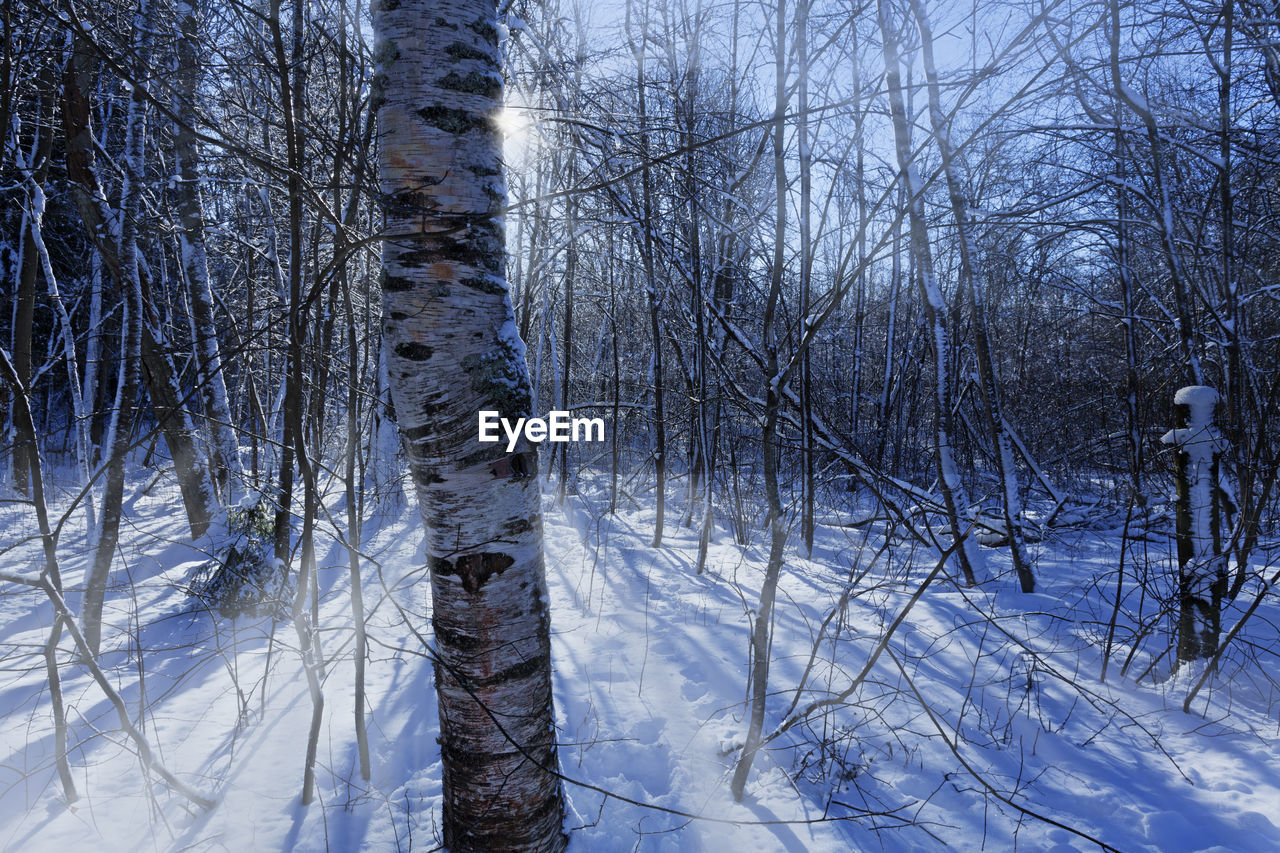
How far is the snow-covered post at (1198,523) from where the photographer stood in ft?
9.98

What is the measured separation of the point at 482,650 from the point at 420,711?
5.64 feet

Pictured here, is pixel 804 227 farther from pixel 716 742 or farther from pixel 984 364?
pixel 984 364

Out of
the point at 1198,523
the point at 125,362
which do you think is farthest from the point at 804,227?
the point at 125,362

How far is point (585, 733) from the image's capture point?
2.75 m

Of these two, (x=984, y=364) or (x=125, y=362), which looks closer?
(x=125, y=362)

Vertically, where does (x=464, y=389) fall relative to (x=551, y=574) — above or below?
above

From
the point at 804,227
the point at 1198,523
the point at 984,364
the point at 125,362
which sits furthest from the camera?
the point at 984,364

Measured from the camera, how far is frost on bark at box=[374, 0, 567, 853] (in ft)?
5.03

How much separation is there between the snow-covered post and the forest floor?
0.19m

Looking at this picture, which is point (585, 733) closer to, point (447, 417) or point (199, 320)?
point (447, 417)

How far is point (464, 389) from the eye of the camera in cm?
157

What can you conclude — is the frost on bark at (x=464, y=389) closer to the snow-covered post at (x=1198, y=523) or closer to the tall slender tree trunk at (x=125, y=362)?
the tall slender tree trunk at (x=125, y=362)

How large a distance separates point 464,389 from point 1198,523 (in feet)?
13.0

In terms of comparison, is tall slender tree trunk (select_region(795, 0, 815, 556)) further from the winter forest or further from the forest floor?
the forest floor
